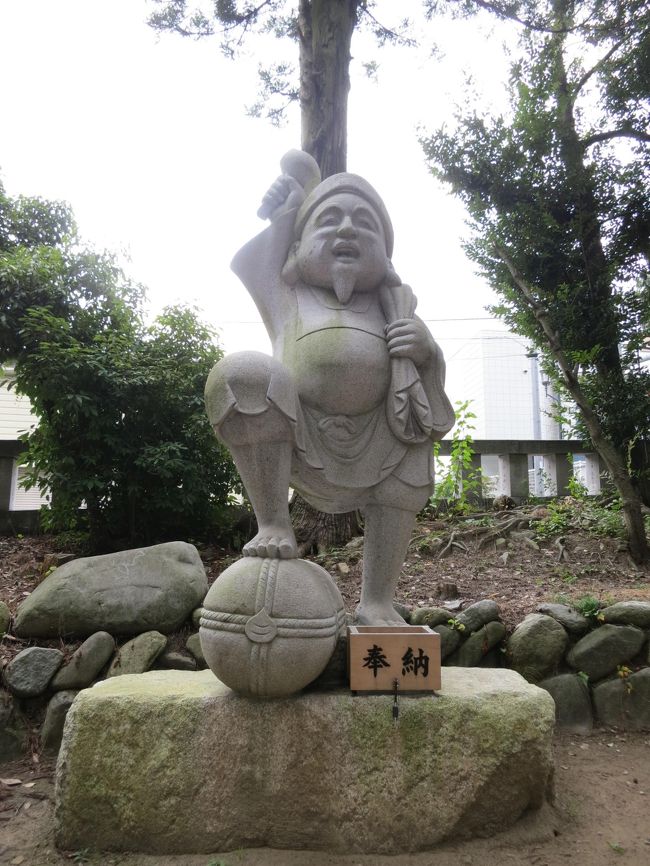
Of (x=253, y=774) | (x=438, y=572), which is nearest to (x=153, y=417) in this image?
(x=438, y=572)

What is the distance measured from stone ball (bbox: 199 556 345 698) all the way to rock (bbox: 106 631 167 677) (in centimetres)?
135

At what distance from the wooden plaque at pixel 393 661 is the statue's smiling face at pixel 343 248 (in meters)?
1.46

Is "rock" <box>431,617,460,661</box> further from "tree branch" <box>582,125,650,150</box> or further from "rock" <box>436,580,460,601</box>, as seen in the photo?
"tree branch" <box>582,125,650,150</box>

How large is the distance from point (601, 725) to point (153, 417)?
3967 mm

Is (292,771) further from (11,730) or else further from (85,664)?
(11,730)

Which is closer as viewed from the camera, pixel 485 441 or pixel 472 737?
pixel 472 737

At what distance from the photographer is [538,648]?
3172mm

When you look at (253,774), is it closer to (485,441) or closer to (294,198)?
(294,198)

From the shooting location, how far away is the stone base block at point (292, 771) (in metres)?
1.95

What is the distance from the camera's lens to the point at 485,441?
6.64m

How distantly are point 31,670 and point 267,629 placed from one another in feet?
6.11

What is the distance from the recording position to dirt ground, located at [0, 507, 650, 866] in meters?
1.94

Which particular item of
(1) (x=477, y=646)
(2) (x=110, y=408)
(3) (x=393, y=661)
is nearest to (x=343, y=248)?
(3) (x=393, y=661)

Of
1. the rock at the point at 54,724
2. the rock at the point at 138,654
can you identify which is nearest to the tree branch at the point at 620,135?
the rock at the point at 138,654
